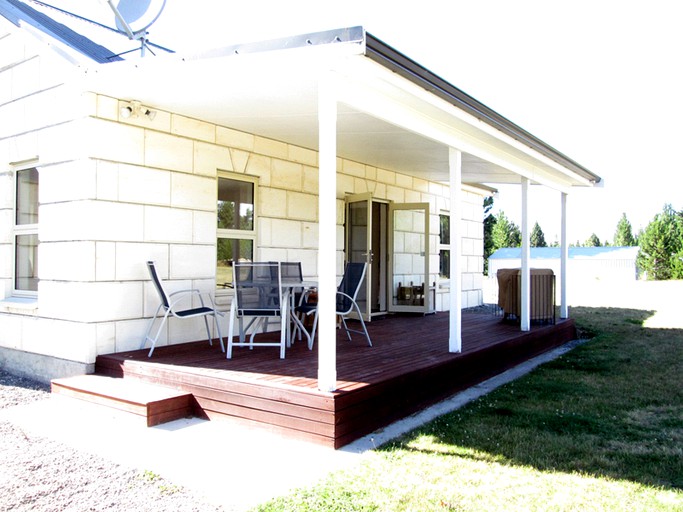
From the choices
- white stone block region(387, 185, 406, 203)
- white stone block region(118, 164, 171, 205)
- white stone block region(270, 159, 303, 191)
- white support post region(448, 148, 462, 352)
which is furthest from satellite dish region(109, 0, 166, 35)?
white stone block region(387, 185, 406, 203)

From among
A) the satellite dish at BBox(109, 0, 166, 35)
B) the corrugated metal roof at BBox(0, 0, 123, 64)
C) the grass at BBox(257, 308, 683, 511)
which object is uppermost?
the satellite dish at BBox(109, 0, 166, 35)

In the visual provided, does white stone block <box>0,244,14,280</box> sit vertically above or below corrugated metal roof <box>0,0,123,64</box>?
below

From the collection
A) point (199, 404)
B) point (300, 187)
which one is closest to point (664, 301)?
point (300, 187)

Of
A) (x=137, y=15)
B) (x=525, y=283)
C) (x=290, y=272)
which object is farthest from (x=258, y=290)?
(x=525, y=283)

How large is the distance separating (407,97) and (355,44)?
46.0 inches

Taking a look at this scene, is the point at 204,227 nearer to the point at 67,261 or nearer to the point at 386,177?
the point at 67,261

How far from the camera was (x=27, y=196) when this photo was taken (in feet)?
19.6

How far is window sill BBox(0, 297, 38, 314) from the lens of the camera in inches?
218

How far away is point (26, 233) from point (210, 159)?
2.13 meters

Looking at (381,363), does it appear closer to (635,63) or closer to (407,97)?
(407,97)

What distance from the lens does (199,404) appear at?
4.23 meters

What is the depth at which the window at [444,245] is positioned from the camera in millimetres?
10258

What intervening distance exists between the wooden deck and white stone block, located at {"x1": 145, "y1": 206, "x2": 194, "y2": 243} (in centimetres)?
111

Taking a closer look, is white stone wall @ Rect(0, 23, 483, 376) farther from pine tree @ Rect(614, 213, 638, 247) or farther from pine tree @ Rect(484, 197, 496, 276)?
pine tree @ Rect(614, 213, 638, 247)
